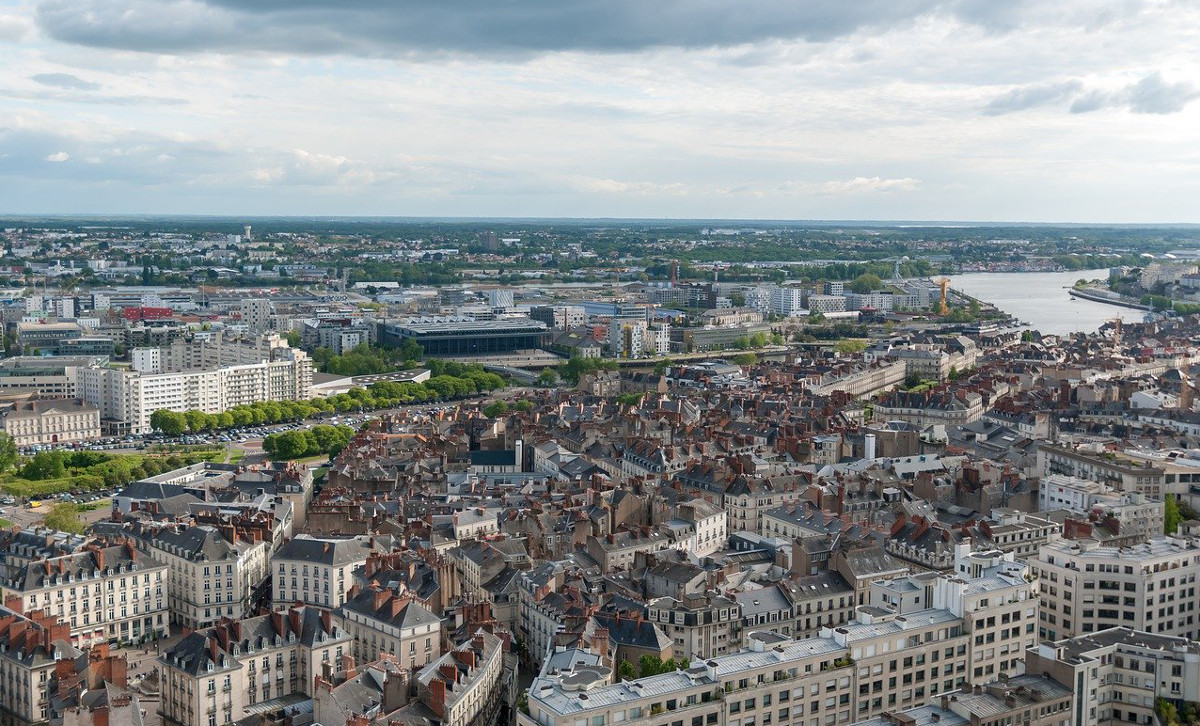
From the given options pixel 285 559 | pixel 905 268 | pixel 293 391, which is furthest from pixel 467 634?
pixel 905 268

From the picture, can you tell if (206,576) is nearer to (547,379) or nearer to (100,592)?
(100,592)

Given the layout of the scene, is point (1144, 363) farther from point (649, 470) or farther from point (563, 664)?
point (563, 664)

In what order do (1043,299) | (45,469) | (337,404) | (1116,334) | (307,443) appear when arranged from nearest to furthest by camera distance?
(45,469)
(307,443)
(337,404)
(1116,334)
(1043,299)

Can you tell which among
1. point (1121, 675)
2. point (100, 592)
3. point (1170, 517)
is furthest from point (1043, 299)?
point (100, 592)

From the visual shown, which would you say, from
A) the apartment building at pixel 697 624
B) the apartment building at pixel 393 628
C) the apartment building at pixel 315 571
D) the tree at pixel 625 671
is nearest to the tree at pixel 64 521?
the apartment building at pixel 315 571

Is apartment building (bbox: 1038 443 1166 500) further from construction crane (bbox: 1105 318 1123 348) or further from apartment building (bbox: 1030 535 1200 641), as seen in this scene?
construction crane (bbox: 1105 318 1123 348)
